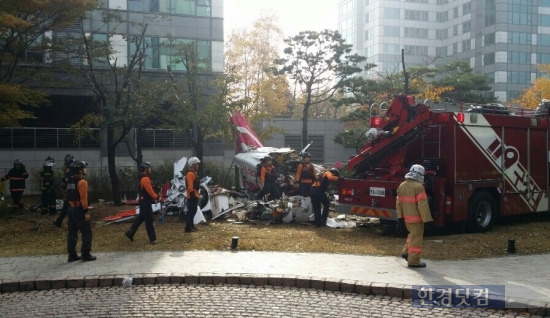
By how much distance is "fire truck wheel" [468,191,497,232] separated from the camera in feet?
41.7

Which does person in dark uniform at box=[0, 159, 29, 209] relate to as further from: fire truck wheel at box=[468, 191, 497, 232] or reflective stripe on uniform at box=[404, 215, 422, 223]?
fire truck wheel at box=[468, 191, 497, 232]

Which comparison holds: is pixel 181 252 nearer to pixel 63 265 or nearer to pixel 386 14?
pixel 63 265

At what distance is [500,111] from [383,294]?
824cm

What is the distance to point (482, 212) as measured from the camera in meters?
13.1

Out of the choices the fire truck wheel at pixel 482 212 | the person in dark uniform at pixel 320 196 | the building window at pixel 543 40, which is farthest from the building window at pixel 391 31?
the fire truck wheel at pixel 482 212

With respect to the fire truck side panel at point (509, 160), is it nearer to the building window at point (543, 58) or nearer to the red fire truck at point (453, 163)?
the red fire truck at point (453, 163)

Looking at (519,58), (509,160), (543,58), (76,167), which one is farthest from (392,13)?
(76,167)

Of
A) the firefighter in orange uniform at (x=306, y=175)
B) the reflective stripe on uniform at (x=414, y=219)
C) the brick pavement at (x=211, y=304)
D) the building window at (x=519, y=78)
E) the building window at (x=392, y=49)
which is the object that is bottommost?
the brick pavement at (x=211, y=304)

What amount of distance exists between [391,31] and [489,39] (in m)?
14.5

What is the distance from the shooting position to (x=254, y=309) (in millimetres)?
6895

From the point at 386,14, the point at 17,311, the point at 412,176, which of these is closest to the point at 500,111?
the point at 412,176

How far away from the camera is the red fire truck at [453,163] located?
12.4m

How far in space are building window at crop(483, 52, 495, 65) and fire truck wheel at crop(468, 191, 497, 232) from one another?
6832 centimetres

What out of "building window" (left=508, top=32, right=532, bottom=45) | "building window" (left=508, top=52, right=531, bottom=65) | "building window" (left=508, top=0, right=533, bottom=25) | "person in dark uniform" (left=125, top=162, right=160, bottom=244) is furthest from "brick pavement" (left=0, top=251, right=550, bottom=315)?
"building window" (left=508, top=0, right=533, bottom=25)
